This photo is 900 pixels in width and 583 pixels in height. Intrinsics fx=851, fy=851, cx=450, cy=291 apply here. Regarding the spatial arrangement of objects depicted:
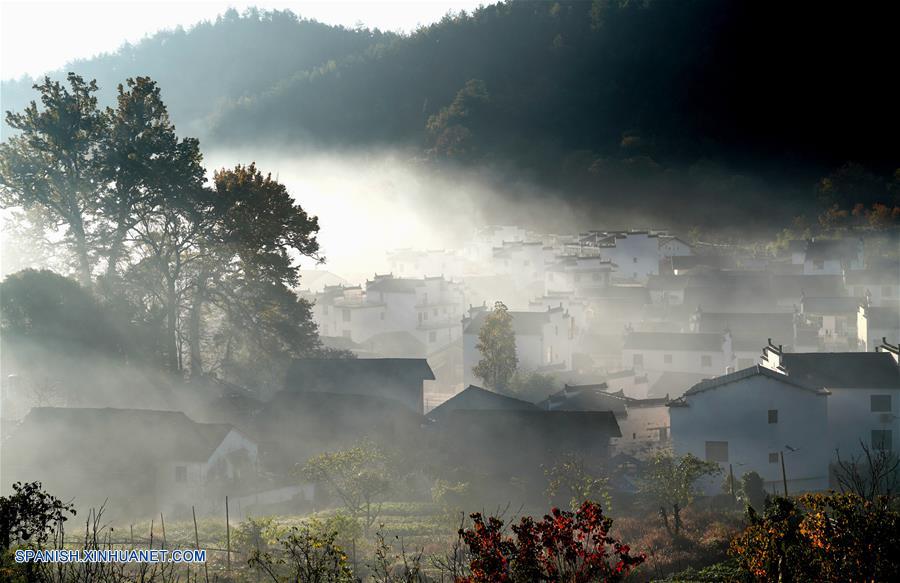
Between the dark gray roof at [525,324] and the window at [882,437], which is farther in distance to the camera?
the dark gray roof at [525,324]

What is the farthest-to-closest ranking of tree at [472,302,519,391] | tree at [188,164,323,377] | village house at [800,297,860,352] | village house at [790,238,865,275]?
village house at [790,238,865,275], village house at [800,297,860,352], tree at [472,302,519,391], tree at [188,164,323,377]

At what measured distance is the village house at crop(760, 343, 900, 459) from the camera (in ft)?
72.8

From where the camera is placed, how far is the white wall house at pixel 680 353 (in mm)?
33312

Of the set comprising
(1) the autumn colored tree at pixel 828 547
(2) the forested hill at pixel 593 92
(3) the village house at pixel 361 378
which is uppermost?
(2) the forested hill at pixel 593 92

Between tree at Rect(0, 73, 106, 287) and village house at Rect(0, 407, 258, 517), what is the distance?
602 centimetres

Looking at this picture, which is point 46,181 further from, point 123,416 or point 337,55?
point 337,55

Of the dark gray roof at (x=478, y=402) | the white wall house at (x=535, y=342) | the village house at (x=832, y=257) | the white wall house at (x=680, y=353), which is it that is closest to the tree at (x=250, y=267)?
the dark gray roof at (x=478, y=402)

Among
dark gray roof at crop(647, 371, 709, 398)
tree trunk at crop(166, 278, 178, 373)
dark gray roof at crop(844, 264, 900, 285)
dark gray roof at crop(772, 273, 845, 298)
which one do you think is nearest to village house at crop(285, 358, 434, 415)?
tree trunk at crop(166, 278, 178, 373)

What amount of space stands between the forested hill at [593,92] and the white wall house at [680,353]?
3729 centimetres

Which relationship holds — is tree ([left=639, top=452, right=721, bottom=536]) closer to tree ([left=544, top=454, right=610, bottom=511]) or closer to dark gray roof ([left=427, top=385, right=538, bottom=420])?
tree ([left=544, top=454, right=610, bottom=511])

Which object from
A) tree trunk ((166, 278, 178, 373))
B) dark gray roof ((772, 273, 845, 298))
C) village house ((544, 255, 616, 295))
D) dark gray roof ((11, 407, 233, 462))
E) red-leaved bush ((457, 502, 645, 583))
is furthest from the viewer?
village house ((544, 255, 616, 295))

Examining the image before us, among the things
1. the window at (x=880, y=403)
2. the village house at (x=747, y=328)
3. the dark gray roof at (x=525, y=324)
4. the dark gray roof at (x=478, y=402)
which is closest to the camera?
the window at (x=880, y=403)

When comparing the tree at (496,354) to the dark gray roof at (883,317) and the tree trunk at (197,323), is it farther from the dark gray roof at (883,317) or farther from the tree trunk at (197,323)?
the dark gray roof at (883,317)

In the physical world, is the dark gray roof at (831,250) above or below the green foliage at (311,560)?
above
